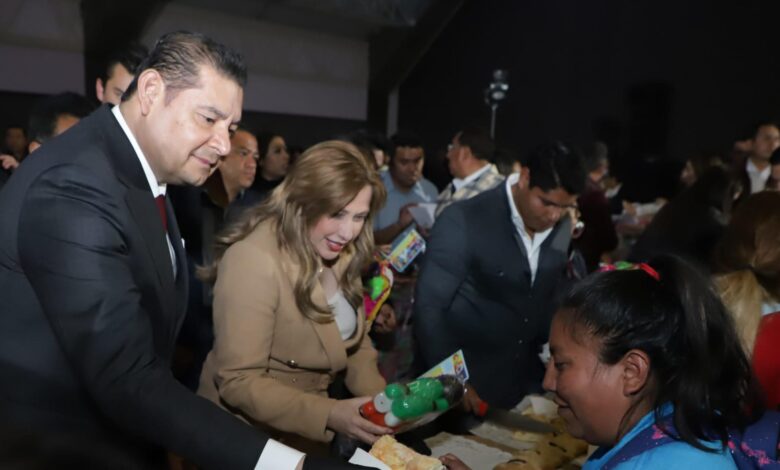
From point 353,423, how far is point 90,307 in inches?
26.8

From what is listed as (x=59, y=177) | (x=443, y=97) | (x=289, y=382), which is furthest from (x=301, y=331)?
(x=443, y=97)

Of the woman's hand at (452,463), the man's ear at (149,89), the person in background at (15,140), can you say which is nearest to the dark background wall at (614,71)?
the person in background at (15,140)

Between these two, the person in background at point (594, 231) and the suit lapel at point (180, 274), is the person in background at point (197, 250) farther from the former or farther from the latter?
the person in background at point (594, 231)

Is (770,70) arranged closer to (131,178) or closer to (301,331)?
(301,331)

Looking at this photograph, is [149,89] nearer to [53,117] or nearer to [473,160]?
[53,117]

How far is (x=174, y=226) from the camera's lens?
1.37 m

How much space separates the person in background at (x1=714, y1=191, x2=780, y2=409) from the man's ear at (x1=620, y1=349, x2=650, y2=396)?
40 cm

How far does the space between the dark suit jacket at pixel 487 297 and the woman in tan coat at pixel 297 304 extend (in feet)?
1.15

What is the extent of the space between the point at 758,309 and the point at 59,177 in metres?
1.45

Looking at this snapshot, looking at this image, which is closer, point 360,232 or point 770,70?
point 360,232

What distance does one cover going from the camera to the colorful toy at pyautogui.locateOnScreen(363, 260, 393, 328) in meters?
2.11

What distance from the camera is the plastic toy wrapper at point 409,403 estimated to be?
4.37 feet

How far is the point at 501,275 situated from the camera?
85.2 inches

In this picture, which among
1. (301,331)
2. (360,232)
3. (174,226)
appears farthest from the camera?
(360,232)
